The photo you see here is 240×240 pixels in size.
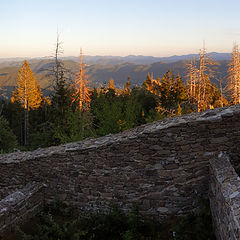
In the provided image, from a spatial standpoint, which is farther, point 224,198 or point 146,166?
point 146,166

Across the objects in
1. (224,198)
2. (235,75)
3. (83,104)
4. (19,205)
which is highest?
(235,75)

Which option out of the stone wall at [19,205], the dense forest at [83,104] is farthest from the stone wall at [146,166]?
the dense forest at [83,104]

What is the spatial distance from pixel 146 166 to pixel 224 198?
266cm

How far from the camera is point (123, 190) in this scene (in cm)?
741

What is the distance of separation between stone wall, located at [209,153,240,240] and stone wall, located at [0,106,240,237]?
50cm

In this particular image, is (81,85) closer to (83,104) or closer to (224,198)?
(83,104)

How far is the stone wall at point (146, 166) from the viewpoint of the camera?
657 centimetres

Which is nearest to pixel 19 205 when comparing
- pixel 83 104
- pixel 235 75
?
pixel 83 104

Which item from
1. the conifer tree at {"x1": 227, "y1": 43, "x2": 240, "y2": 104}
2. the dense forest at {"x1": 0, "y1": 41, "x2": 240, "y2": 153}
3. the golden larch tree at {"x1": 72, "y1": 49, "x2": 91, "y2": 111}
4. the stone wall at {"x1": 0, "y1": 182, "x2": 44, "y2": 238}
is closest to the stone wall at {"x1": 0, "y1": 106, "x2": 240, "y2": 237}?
the stone wall at {"x1": 0, "y1": 182, "x2": 44, "y2": 238}

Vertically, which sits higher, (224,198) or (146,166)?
(224,198)

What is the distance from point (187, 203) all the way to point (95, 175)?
2.95 meters

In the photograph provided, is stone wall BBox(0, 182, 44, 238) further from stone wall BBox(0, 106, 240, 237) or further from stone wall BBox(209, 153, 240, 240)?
stone wall BBox(209, 153, 240, 240)

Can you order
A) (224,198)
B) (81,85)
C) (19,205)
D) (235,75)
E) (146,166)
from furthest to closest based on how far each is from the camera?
(235,75), (81,85), (19,205), (146,166), (224,198)

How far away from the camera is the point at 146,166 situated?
7078 mm
